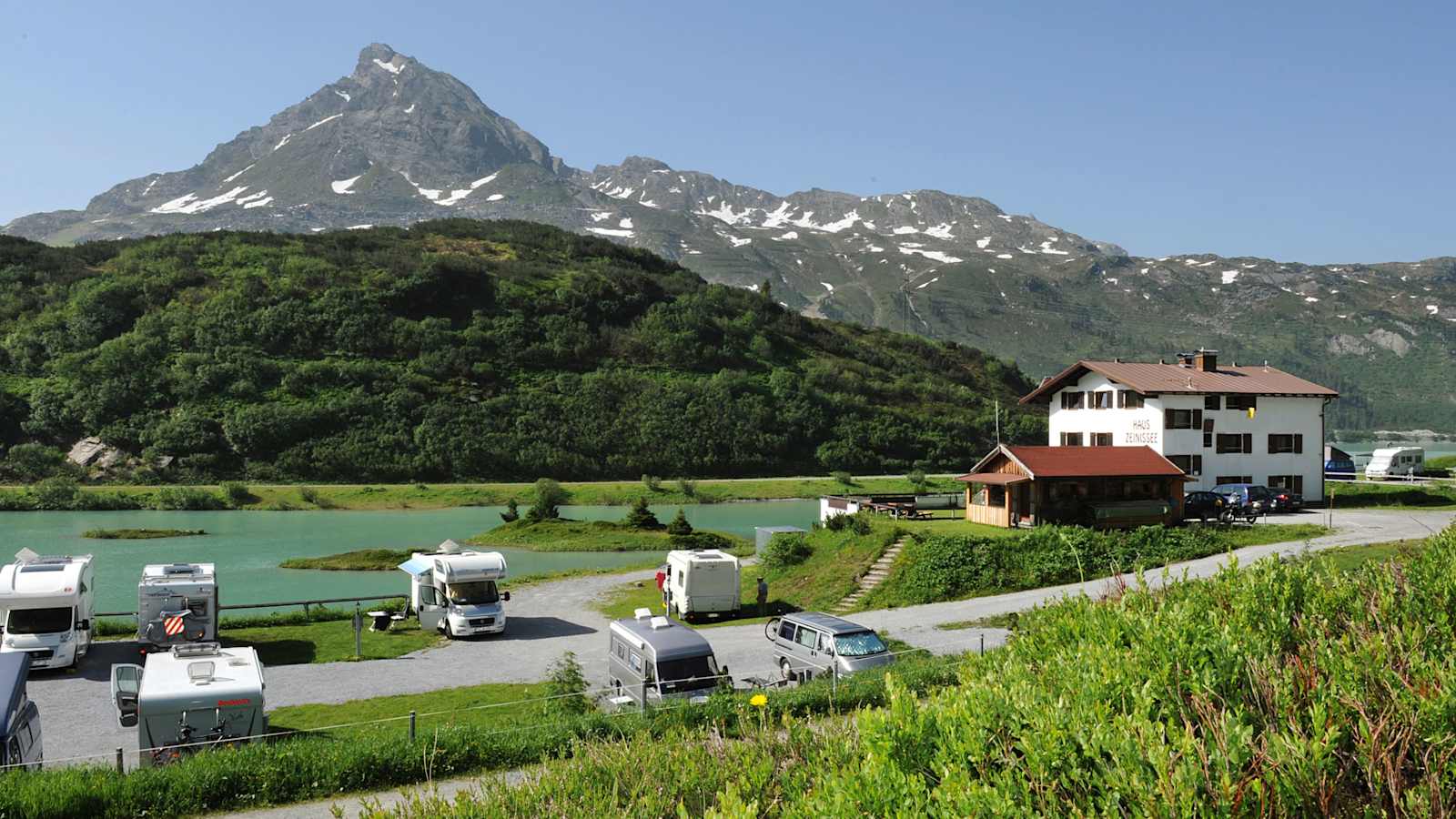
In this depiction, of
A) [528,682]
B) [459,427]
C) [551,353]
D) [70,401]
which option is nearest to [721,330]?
[551,353]

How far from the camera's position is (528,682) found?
23812 millimetres

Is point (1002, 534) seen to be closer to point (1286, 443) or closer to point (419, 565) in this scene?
point (419, 565)

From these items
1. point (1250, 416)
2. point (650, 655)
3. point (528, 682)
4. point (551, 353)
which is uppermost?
point (551, 353)

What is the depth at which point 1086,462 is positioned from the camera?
4166 centimetres

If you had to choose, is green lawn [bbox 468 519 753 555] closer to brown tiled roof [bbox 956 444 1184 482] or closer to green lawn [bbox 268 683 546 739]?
brown tiled roof [bbox 956 444 1184 482]

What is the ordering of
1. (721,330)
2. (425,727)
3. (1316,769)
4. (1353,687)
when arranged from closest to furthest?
1. (1316,769)
2. (1353,687)
3. (425,727)
4. (721,330)

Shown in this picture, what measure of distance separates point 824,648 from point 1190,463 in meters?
34.0

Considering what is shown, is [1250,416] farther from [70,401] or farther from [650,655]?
[70,401]

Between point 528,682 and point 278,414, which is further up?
point 278,414

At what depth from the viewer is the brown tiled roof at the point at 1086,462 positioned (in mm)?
40562

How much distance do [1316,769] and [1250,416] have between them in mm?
50561

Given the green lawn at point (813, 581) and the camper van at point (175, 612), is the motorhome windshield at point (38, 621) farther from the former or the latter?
the green lawn at point (813, 581)

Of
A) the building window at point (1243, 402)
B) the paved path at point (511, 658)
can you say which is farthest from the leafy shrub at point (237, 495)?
the building window at point (1243, 402)

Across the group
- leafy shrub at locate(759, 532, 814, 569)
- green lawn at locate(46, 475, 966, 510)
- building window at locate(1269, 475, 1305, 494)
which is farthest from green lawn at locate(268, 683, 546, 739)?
green lawn at locate(46, 475, 966, 510)
